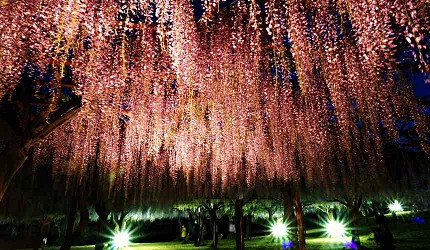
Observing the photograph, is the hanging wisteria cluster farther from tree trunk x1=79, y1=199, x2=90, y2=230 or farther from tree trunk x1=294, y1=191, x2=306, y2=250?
tree trunk x1=79, y1=199, x2=90, y2=230

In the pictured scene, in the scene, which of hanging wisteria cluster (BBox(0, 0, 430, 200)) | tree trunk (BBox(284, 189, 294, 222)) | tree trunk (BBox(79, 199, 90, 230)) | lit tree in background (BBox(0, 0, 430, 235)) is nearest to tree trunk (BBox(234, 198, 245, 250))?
tree trunk (BBox(284, 189, 294, 222))

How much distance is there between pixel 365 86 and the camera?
561 cm

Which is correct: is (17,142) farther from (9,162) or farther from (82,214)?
(82,214)

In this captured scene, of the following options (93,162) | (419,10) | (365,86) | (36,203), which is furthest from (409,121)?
(36,203)

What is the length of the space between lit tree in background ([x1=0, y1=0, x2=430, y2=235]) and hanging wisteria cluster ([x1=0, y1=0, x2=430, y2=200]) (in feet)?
0.08

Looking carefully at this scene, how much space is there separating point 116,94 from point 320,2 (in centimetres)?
371

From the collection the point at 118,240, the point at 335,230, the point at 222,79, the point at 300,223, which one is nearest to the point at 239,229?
the point at 300,223

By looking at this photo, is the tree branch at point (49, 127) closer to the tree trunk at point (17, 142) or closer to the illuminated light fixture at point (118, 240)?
the tree trunk at point (17, 142)

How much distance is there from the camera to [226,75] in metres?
5.04

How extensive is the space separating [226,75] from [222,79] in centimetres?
13

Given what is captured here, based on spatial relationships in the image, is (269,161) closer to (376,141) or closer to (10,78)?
(376,141)

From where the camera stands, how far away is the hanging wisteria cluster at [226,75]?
145 inches

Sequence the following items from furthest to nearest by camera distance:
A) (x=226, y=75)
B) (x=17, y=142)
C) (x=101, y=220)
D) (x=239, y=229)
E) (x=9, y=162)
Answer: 1. (x=101, y=220)
2. (x=239, y=229)
3. (x=226, y=75)
4. (x=17, y=142)
5. (x=9, y=162)

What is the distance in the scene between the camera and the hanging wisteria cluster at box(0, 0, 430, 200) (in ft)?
12.1
